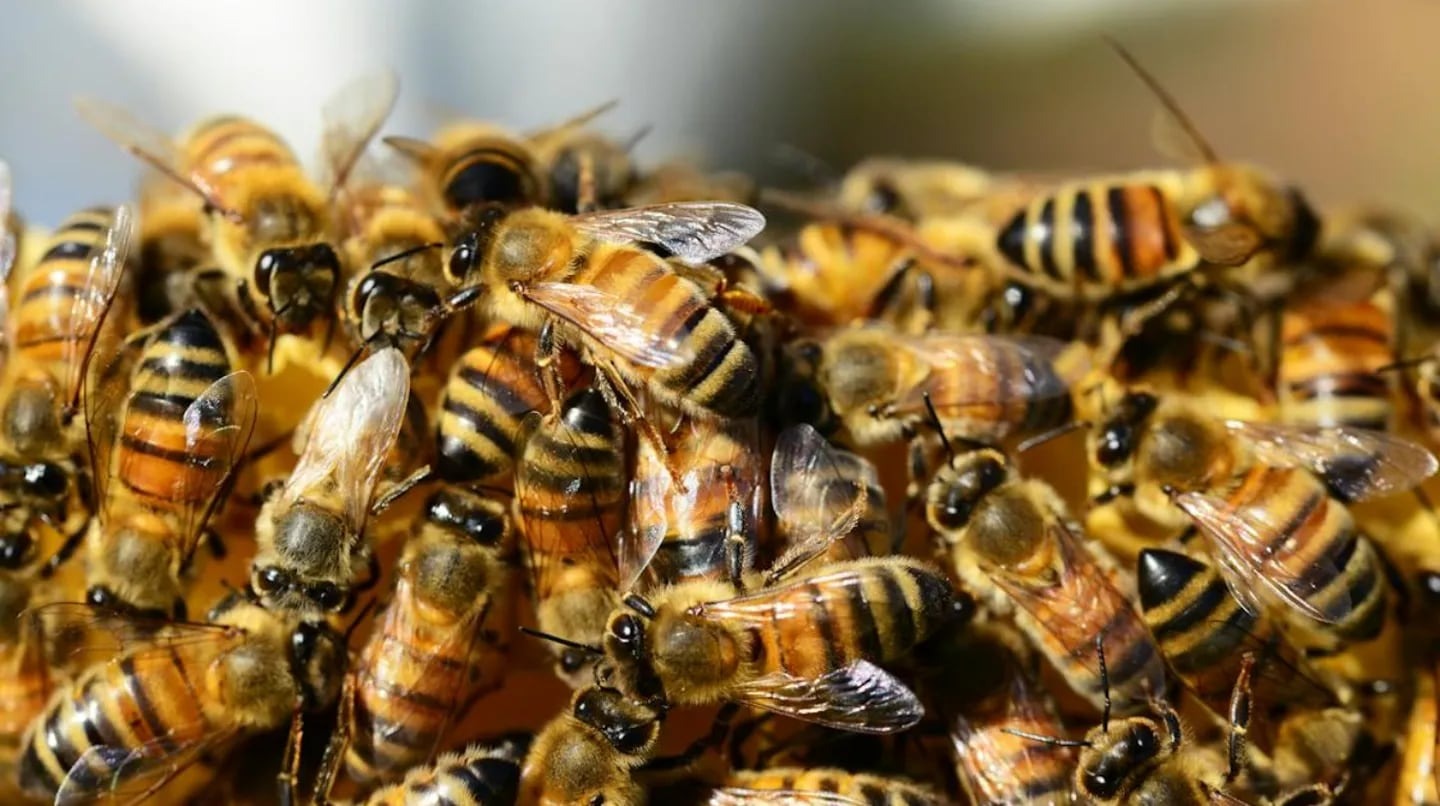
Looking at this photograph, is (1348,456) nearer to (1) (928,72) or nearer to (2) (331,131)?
(2) (331,131)

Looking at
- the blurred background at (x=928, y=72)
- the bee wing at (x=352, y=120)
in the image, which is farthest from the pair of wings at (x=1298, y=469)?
the blurred background at (x=928, y=72)

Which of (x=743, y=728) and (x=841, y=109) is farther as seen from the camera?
(x=841, y=109)

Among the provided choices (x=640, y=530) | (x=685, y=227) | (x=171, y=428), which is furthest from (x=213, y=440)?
(x=685, y=227)

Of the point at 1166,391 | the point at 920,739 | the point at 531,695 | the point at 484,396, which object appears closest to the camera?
the point at 484,396

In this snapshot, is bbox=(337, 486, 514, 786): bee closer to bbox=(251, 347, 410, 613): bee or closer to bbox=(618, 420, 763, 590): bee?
bbox=(251, 347, 410, 613): bee

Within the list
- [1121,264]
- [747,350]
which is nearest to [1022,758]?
[747,350]

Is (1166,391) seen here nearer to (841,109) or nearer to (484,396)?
(484,396)

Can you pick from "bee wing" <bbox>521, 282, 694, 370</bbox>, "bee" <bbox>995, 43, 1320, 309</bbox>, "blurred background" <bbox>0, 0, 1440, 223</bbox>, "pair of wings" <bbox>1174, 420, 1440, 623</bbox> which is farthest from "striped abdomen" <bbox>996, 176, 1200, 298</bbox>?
"blurred background" <bbox>0, 0, 1440, 223</bbox>

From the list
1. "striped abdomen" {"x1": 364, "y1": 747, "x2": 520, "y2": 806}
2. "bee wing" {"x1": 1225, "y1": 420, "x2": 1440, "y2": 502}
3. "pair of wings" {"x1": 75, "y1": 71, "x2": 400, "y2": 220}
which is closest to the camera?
"striped abdomen" {"x1": 364, "y1": 747, "x2": 520, "y2": 806}

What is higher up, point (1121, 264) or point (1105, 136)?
point (1121, 264)
